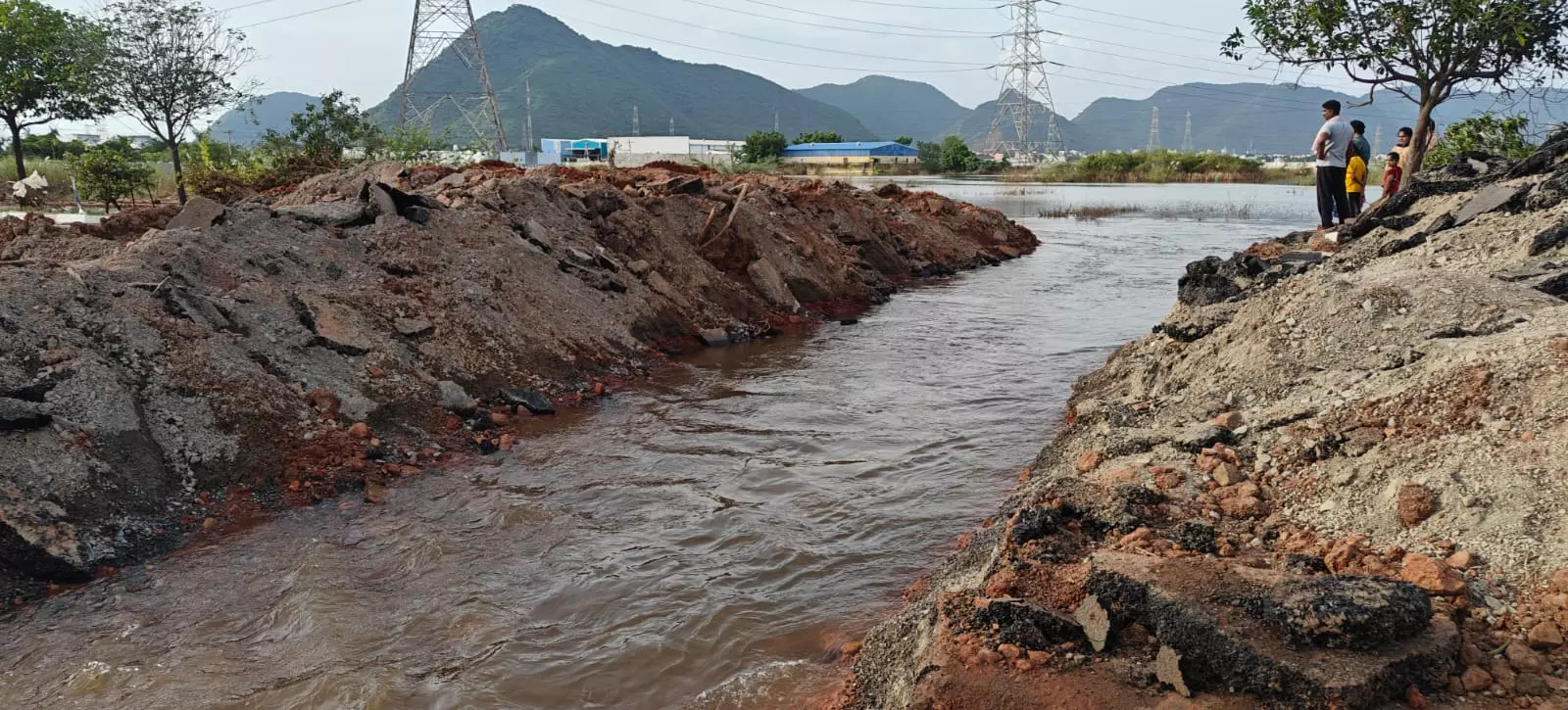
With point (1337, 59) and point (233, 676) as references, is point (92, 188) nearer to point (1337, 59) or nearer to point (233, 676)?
point (233, 676)

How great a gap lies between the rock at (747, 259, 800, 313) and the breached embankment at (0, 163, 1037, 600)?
0.03 meters

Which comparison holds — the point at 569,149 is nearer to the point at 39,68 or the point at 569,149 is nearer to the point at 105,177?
the point at 39,68

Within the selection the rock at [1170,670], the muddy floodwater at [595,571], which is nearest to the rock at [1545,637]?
the rock at [1170,670]

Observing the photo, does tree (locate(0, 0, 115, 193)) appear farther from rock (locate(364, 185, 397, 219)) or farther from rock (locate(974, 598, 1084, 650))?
rock (locate(974, 598, 1084, 650))

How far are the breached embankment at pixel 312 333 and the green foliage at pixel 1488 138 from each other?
10.6 meters

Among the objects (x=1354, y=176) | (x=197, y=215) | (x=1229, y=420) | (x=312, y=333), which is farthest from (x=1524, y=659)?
(x=1354, y=176)

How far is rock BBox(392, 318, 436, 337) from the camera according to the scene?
816cm

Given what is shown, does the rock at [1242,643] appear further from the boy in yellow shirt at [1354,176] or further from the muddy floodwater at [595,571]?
the boy in yellow shirt at [1354,176]

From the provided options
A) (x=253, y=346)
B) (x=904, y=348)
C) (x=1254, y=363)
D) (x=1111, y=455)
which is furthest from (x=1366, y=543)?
(x=904, y=348)

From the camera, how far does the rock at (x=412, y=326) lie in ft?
Answer: 26.8

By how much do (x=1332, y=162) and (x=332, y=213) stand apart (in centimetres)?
1215

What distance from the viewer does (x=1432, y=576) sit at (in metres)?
2.94

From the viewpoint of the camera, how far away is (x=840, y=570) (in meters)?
5.04

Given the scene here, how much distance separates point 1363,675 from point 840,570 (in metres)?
2.85
